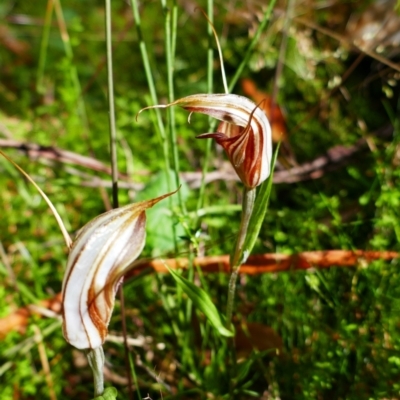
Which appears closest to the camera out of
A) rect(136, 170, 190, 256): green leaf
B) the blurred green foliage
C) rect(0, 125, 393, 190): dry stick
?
the blurred green foliage

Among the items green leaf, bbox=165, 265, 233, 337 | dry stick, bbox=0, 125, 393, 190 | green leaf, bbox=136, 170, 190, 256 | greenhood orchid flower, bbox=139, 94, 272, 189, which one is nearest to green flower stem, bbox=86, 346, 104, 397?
green leaf, bbox=165, 265, 233, 337

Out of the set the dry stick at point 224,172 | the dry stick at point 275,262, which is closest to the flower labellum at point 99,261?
the dry stick at point 275,262

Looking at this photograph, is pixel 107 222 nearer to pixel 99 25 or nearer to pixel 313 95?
pixel 313 95

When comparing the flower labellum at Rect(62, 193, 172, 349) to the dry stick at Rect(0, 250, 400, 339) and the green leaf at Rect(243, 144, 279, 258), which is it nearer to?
the green leaf at Rect(243, 144, 279, 258)

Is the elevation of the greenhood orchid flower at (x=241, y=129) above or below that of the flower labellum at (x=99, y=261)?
above

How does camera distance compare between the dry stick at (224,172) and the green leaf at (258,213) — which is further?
the dry stick at (224,172)

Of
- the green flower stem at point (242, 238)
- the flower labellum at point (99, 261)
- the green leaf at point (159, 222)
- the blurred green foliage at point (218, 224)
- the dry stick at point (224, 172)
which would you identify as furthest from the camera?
the dry stick at point (224, 172)

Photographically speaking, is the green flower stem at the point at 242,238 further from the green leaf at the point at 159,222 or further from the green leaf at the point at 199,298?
the green leaf at the point at 159,222

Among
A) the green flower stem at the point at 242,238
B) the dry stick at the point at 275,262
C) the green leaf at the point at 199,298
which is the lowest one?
the dry stick at the point at 275,262
